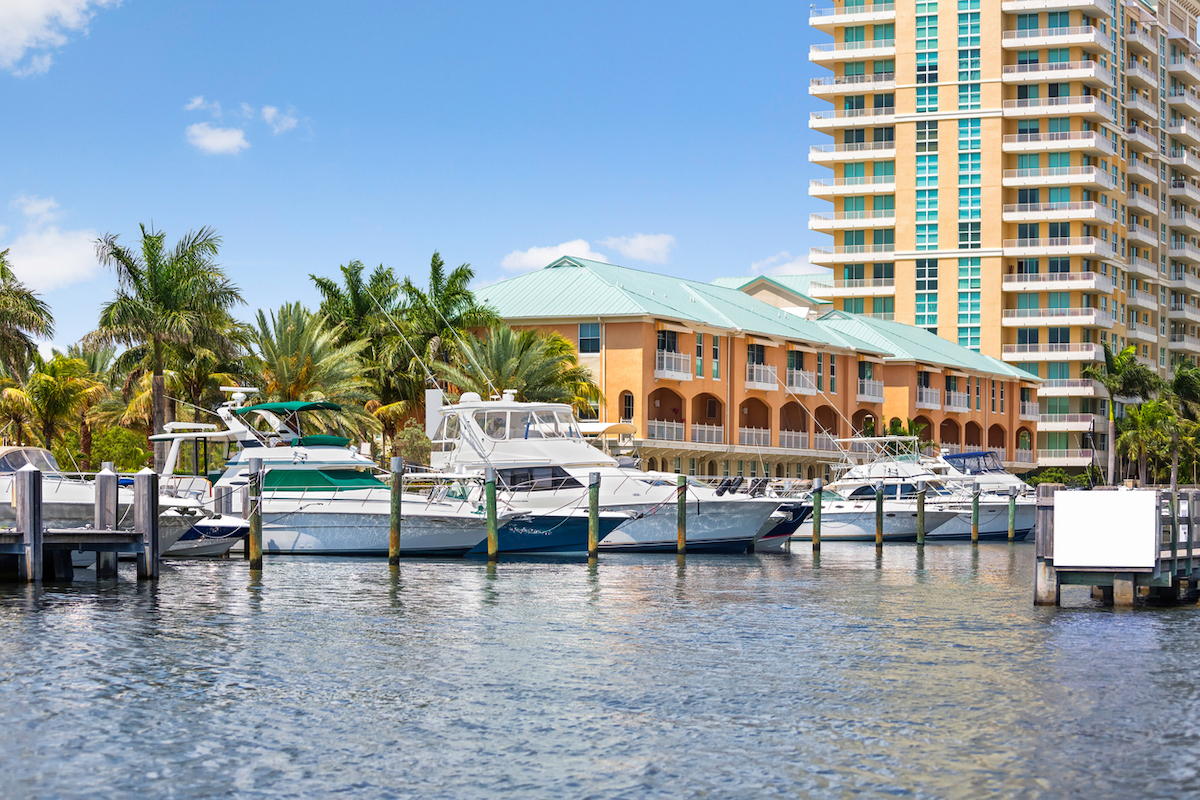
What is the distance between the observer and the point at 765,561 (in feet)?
136

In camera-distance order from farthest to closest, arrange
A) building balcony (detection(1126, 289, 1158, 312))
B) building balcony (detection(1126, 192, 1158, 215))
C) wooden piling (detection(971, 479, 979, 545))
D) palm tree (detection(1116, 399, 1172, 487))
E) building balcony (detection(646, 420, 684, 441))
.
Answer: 1. building balcony (detection(1126, 289, 1158, 312))
2. building balcony (detection(1126, 192, 1158, 215))
3. palm tree (detection(1116, 399, 1172, 487))
4. building balcony (detection(646, 420, 684, 441))
5. wooden piling (detection(971, 479, 979, 545))

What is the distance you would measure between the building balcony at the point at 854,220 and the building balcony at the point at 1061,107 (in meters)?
11.2

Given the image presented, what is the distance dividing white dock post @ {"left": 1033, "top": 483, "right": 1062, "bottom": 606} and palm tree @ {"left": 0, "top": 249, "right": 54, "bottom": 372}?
3268 cm

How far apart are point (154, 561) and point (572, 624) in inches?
403

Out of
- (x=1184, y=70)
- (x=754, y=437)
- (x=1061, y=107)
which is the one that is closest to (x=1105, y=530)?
(x=754, y=437)

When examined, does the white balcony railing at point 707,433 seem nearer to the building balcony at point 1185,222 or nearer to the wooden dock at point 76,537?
the wooden dock at point 76,537

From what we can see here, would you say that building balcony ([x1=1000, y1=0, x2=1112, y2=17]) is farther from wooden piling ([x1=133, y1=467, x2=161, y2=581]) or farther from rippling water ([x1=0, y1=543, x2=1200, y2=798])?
wooden piling ([x1=133, y1=467, x2=161, y2=581])

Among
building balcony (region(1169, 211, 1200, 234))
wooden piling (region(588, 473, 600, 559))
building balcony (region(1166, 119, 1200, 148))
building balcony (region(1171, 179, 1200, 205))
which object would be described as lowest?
wooden piling (region(588, 473, 600, 559))

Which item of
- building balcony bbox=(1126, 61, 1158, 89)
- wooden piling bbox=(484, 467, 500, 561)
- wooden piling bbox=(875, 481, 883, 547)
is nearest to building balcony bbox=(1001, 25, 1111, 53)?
building balcony bbox=(1126, 61, 1158, 89)

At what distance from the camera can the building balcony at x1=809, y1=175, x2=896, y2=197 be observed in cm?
11081

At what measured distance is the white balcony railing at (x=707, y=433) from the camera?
230 feet

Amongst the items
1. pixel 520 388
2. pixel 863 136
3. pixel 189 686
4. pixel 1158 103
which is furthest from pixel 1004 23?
pixel 189 686

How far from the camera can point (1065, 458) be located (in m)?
109

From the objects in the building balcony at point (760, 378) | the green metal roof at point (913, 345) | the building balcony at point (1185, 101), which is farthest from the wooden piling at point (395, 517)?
the building balcony at point (1185, 101)
